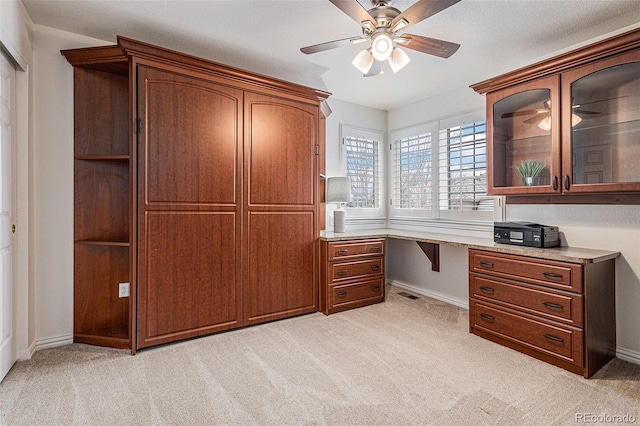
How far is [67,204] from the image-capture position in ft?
8.30

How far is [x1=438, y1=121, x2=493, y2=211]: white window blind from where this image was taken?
339cm

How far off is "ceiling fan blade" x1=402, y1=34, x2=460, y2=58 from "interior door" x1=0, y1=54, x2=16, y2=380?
254 cm

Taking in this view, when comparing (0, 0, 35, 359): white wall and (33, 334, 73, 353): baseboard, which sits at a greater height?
(0, 0, 35, 359): white wall

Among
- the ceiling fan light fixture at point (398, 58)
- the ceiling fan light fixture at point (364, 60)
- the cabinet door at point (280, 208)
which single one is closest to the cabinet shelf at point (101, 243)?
the cabinet door at point (280, 208)

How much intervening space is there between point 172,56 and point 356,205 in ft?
8.56

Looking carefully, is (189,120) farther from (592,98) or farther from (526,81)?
(592,98)

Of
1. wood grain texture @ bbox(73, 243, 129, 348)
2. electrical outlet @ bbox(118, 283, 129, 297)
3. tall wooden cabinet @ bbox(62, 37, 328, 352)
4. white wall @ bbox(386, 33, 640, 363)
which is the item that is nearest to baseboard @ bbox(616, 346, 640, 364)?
white wall @ bbox(386, 33, 640, 363)

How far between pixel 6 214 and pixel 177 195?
102 cm

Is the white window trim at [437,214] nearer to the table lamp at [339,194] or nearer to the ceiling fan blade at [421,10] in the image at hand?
the table lamp at [339,194]

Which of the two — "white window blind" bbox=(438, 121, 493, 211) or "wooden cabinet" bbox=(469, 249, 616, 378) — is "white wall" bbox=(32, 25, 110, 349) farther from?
"white window blind" bbox=(438, 121, 493, 211)

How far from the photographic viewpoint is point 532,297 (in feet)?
7.79

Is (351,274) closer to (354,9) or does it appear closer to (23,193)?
(354,9)

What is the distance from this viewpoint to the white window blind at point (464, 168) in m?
3.39

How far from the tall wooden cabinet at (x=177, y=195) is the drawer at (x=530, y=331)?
168cm
